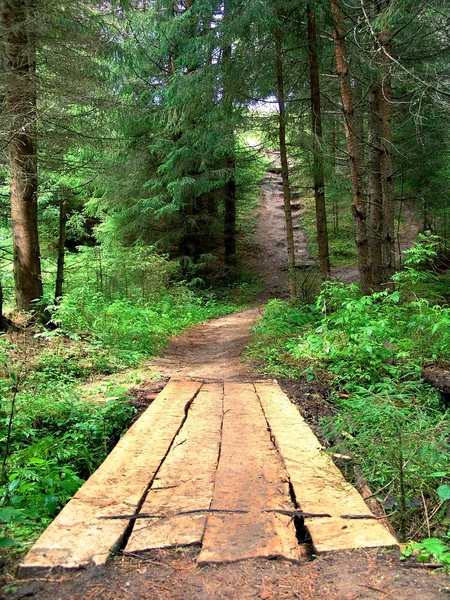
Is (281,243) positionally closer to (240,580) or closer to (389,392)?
(389,392)

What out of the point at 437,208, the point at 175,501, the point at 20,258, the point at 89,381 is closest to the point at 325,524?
the point at 175,501

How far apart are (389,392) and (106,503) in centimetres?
338

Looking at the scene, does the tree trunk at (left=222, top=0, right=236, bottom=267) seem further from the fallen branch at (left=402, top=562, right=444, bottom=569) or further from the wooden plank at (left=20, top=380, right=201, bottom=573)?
the fallen branch at (left=402, top=562, right=444, bottom=569)

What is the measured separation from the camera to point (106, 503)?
93.7 inches

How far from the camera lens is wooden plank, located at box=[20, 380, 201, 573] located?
190 centimetres

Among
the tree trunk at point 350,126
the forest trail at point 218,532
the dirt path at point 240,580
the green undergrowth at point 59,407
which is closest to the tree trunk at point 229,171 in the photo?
the tree trunk at point 350,126

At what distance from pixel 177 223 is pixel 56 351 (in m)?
11.1

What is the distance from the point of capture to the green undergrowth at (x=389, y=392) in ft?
8.48

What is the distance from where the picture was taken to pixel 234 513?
2240mm

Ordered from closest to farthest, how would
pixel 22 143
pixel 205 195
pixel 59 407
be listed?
pixel 59 407, pixel 22 143, pixel 205 195

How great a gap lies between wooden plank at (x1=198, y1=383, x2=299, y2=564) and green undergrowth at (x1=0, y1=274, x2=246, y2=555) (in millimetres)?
995

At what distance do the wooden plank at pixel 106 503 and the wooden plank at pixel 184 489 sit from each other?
0.30 ft

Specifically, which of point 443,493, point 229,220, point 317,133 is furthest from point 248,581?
point 229,220

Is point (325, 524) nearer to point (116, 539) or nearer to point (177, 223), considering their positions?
point (116, 539)
